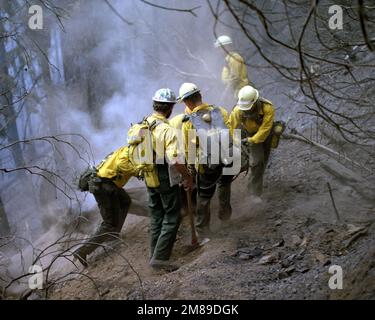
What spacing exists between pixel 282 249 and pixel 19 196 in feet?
24.5

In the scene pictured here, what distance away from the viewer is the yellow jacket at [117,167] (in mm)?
5656

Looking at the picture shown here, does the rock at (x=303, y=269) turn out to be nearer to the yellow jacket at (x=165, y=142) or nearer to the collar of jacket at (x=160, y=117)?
the yellow jacket at (x=165, y=142)

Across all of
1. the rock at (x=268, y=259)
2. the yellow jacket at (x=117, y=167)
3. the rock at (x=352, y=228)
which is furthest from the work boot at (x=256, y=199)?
the yellow jacket at (x=117, y=167)

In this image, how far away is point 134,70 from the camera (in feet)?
42.0

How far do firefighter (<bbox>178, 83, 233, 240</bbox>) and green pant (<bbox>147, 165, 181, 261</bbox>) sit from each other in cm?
58

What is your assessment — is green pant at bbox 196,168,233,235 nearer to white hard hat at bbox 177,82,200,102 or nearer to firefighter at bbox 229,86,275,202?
firefighter at bbox 229,86,275,202

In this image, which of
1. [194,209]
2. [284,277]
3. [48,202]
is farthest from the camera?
[48,202]

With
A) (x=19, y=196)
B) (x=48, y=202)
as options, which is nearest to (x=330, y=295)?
(x=48, y=202)

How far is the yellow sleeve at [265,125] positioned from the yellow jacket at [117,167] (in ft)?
5.79

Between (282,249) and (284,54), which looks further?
(284,54)

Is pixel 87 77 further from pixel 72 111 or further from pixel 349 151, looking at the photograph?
pixel 349 151

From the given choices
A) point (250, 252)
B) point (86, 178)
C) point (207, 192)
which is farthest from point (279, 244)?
point (86, 178)

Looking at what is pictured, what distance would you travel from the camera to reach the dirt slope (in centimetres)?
420
